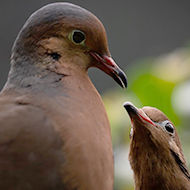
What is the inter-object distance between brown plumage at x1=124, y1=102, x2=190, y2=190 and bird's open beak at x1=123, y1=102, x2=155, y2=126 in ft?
0.05

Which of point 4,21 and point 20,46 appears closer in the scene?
point 20,46

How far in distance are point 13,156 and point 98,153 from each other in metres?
0.27

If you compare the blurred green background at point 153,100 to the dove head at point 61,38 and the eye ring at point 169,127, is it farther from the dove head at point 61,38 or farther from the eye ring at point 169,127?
the dove head at point 61,38

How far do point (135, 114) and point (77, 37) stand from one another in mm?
613

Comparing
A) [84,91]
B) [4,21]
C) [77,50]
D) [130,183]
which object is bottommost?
[130,183]

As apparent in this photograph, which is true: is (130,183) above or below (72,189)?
below

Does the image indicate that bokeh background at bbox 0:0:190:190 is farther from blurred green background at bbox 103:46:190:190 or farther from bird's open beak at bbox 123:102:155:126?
bird's open beak at bbox 123:102:155:126

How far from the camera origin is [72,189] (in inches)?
49.4

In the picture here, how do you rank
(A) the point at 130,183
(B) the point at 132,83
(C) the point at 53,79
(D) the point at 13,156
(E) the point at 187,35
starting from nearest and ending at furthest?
(D) the point at 13,156
(C) the point at 53,79
(A) the point at 130,183
(B) the point at 132,83
(E) the point at 187,35

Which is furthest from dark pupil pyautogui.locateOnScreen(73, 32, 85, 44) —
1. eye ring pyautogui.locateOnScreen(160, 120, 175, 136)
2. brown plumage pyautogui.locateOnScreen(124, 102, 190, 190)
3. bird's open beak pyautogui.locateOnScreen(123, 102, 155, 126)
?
eye ring pyautogui.locateOnScreen(160, 120, 175, 136)

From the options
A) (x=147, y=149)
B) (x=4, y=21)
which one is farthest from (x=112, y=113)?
(x=4, y=21)

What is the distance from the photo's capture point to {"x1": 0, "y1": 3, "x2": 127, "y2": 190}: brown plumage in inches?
49.2

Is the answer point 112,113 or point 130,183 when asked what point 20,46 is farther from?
point 112,113

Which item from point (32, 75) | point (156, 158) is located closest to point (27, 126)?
point (32, 75)
